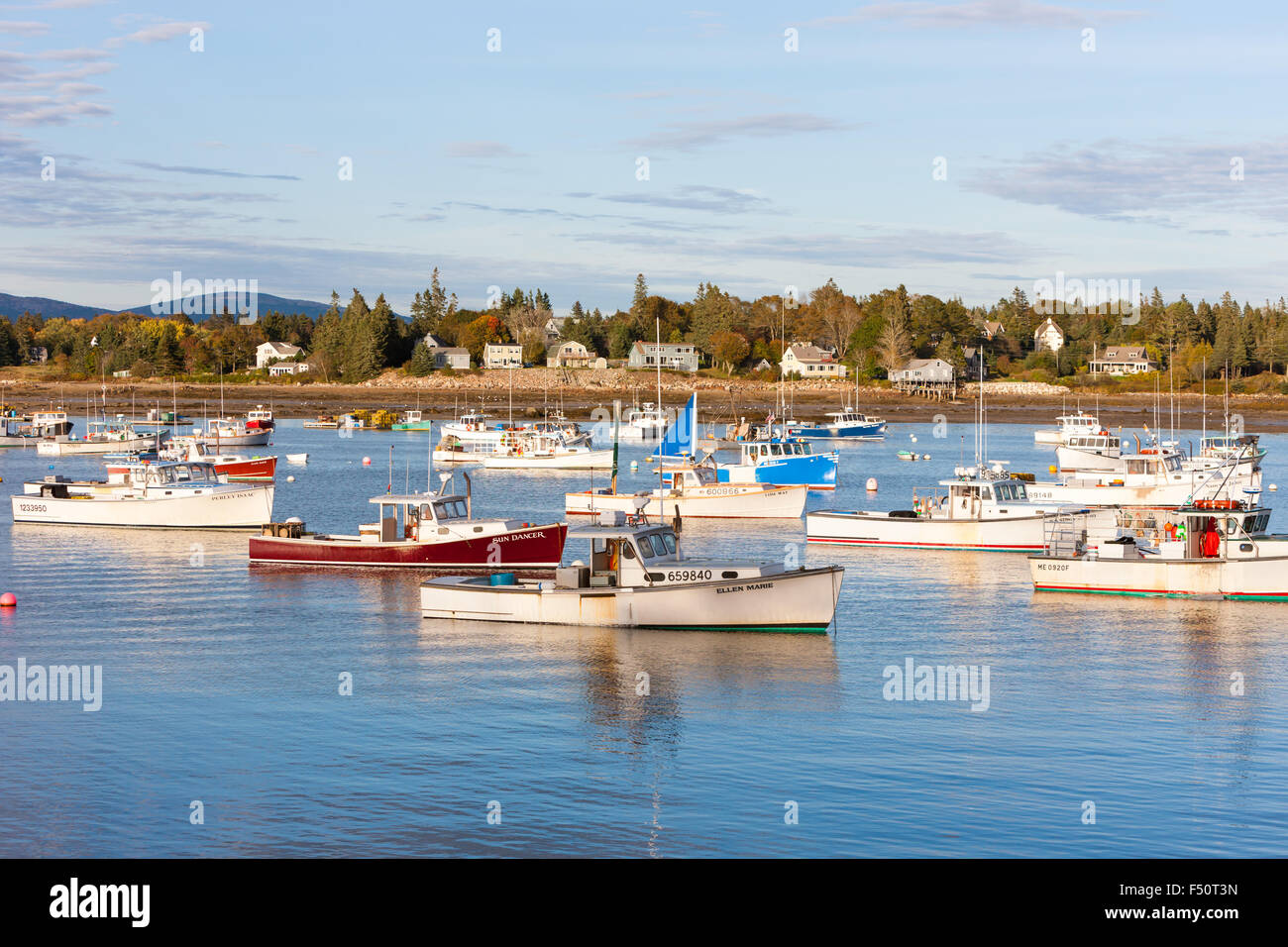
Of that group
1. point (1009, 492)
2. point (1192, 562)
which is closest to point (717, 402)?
point (1009, 492)

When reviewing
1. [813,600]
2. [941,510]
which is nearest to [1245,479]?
[941,510]

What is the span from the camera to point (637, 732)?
2689 cm

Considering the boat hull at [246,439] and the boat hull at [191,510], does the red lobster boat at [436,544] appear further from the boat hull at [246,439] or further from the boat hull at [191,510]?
the boat hull at [246,439]

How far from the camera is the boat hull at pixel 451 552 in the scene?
47.5 metres

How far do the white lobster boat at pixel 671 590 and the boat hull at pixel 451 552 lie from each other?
10.2m

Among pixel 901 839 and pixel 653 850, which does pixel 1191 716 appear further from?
pixel 653 850

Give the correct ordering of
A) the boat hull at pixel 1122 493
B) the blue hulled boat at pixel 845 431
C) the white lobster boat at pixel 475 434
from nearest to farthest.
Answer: the boat hull at pixel 1122 493
the white lobster boat at pixel 475 434
the blue hulled boat at pixel 845 431

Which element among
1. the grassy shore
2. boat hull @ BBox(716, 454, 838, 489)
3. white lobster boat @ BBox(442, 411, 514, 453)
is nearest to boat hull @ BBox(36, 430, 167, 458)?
white lobster boat @ BBox(442, 411, 514, 453)

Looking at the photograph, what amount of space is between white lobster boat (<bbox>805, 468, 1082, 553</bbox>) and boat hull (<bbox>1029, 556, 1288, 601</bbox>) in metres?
9.70

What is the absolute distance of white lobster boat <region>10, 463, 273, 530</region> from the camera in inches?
2403

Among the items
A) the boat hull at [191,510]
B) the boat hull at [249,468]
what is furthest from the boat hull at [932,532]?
A: the boat hull at [249,468]

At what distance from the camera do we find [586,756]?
25297 millimetres
